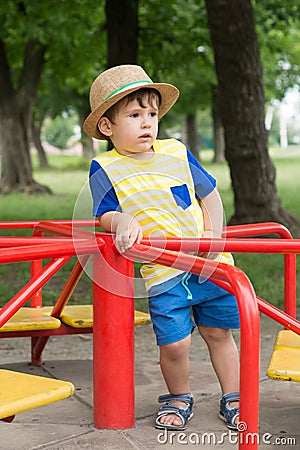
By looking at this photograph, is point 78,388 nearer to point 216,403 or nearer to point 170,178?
point 216,403

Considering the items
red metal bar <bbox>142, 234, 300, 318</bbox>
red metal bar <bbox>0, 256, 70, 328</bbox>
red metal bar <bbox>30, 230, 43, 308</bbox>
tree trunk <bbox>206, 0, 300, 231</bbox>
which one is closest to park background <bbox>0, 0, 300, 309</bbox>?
tree trunk <bbox>206, 0, 300, 231</bbox>

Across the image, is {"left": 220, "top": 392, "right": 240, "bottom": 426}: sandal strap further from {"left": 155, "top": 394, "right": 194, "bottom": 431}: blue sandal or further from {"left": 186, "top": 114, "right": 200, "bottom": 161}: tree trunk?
{"left": 186, "top": 114, "right": 200, "bottom": 161}: tree trunk

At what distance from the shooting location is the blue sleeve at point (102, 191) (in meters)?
2.99

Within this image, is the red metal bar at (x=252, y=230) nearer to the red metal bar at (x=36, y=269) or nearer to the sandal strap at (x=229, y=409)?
the sandal strap at (x=229, y=409)

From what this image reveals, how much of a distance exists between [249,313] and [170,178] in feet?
2.98

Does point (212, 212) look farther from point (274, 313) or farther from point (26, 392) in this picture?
point (26, 392)

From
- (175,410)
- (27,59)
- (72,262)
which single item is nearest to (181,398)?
(175,410)

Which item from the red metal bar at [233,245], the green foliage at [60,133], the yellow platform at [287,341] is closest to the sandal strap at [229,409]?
the yellow platform at [287,341]

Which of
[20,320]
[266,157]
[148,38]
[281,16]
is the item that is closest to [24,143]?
[148,38]

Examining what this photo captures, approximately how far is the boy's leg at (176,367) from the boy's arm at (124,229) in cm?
48

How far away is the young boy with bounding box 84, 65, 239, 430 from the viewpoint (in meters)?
2.97

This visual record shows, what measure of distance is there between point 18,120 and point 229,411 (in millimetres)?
15773

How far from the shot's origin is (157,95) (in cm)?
307

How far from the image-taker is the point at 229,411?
3.10 m
